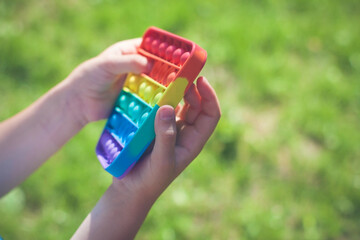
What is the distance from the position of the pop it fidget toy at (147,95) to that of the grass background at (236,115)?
679mm

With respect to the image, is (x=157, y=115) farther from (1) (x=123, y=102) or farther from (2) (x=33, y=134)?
(2) (x=33, y=134)

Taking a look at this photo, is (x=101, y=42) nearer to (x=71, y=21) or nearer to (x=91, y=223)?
(x=71, y=21)

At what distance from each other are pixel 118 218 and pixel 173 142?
0.29 m

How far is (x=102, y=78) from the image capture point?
4.06 feet

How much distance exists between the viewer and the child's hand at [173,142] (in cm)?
97

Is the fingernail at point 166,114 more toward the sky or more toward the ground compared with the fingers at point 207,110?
more toward the sky

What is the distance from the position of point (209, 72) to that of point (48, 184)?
1.23 m

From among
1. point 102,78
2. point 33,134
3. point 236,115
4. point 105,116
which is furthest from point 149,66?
point 236,115

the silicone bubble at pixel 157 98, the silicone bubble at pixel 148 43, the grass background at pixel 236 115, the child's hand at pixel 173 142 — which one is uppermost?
the silicone bubble at pixel 148 43

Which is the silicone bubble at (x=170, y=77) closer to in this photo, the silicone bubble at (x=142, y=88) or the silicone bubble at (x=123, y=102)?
the silicone bubble at (x=142, y=88)

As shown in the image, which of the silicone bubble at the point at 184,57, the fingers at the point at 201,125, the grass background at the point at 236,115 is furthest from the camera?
the grass background at the point at 236,115

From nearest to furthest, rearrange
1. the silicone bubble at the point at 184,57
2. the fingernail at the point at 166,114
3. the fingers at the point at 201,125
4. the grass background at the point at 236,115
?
1. the fingernail at the point at 166,114
2. the silicone bubble at the point at 184,57
3. the fingers at the point at 201,125
4. the grass background at the point at 236,115

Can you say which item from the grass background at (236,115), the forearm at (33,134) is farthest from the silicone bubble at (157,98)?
the grass background at (236,115)

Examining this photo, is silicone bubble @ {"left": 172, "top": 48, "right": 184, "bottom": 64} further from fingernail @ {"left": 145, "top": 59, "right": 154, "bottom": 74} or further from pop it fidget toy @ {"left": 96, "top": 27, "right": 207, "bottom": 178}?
fingernail @ {"left": 145, "top": 59, "right": 154, "bottom": 74}
